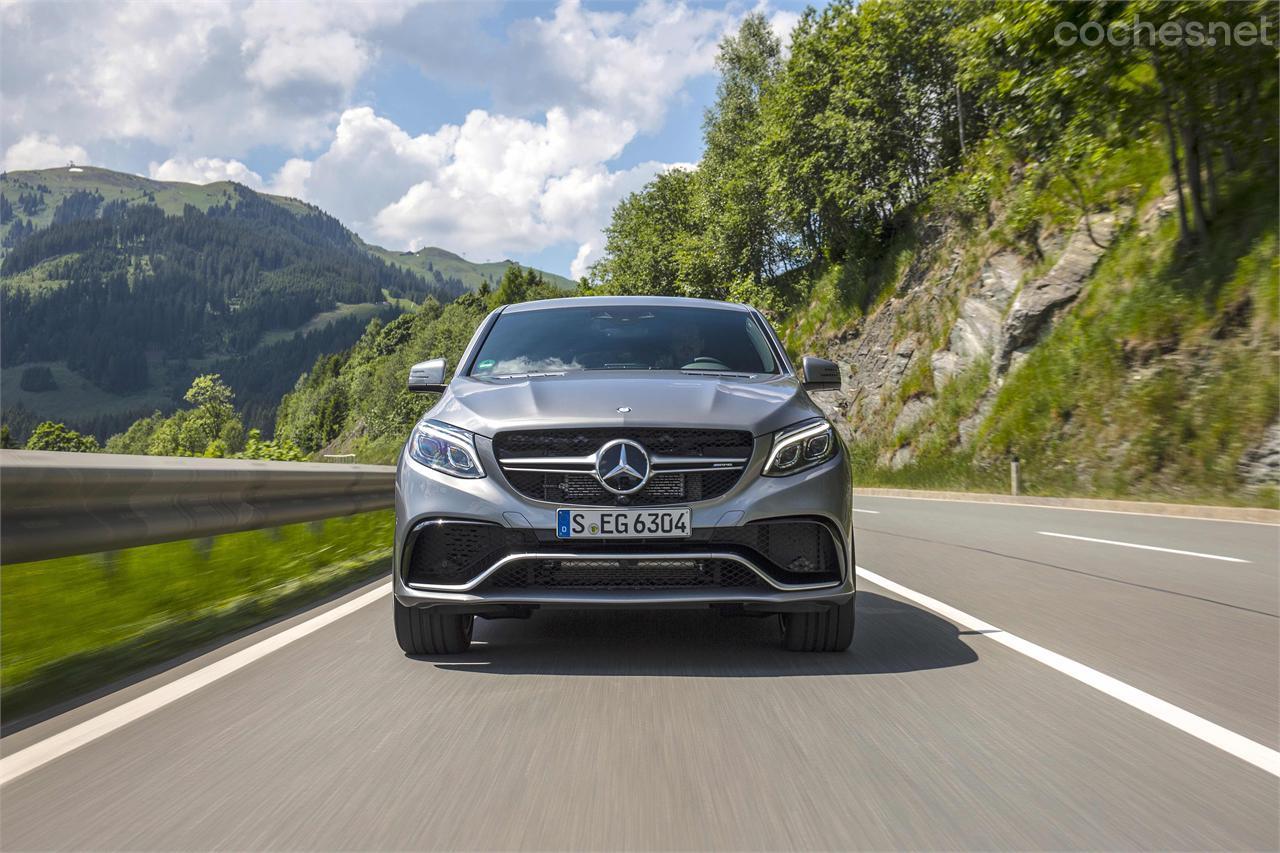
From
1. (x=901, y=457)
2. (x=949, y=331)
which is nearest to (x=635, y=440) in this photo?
(x=949, y=331)

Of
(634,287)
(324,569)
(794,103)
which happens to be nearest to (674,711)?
(324,569)

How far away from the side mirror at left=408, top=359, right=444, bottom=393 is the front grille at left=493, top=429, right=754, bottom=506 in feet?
4.69

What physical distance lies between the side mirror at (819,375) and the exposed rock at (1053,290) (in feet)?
66.4

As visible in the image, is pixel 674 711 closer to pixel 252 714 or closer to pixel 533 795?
pixel 533 795

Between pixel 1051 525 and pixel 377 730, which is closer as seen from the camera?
pixel 377 730

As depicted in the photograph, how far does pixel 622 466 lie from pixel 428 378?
1855 mm

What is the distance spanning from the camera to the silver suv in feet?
14.9

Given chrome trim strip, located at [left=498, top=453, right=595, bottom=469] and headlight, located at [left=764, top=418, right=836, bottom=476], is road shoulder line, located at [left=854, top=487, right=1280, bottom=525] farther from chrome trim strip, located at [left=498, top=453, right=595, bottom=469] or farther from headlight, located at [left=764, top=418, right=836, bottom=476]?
chrome trim strip, located at [left=498, top=453, right=595, bottom=469]

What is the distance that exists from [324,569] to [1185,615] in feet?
20.0

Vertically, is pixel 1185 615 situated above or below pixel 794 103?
below

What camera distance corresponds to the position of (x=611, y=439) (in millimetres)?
4676

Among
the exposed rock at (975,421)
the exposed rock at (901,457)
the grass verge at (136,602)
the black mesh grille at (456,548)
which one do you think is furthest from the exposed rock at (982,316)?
the black mesh grille at (456,548)

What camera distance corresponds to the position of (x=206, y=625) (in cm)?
601

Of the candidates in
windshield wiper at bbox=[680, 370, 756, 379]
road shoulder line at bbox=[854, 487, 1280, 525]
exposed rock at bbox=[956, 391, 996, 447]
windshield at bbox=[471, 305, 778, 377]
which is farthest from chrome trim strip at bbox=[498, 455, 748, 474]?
exposed rock at bbox=[956, 391, 996, 447]
